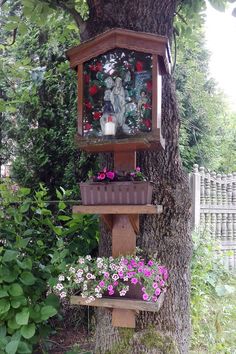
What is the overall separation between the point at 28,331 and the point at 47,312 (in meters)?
0.11

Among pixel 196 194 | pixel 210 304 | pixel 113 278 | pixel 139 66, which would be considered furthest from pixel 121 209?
pixel 196 194

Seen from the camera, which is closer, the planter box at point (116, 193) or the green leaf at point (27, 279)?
the planter box at point (116, 193)

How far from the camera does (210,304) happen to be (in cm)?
318

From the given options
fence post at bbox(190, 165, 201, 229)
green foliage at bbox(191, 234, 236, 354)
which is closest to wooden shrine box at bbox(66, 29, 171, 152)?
green foliage at bbox(191, 234, 236, 354)

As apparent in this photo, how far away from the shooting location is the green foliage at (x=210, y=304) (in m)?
2.41

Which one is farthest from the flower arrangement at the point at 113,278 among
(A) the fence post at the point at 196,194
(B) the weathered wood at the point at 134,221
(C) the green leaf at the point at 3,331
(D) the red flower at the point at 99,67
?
(A) the fence post at the point at 196,194

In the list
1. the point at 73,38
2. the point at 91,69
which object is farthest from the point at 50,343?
the point at 73,38

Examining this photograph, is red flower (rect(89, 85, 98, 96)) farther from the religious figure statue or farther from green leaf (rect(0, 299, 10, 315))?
green leaf (rect(0, 299, 10, 315))

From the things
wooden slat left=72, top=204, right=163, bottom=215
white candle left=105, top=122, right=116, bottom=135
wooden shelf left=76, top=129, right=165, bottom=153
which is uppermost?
white candle left=105, top=122, right=116, bottom=135

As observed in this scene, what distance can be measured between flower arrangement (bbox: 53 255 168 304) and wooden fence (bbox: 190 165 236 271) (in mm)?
2939

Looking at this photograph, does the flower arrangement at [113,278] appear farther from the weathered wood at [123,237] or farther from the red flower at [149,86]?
the red flower at [149,86]

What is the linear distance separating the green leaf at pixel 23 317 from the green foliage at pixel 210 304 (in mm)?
1258

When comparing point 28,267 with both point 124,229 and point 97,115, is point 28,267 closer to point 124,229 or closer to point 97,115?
point 124,229

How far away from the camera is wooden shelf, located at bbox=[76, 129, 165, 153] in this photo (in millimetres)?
1421
